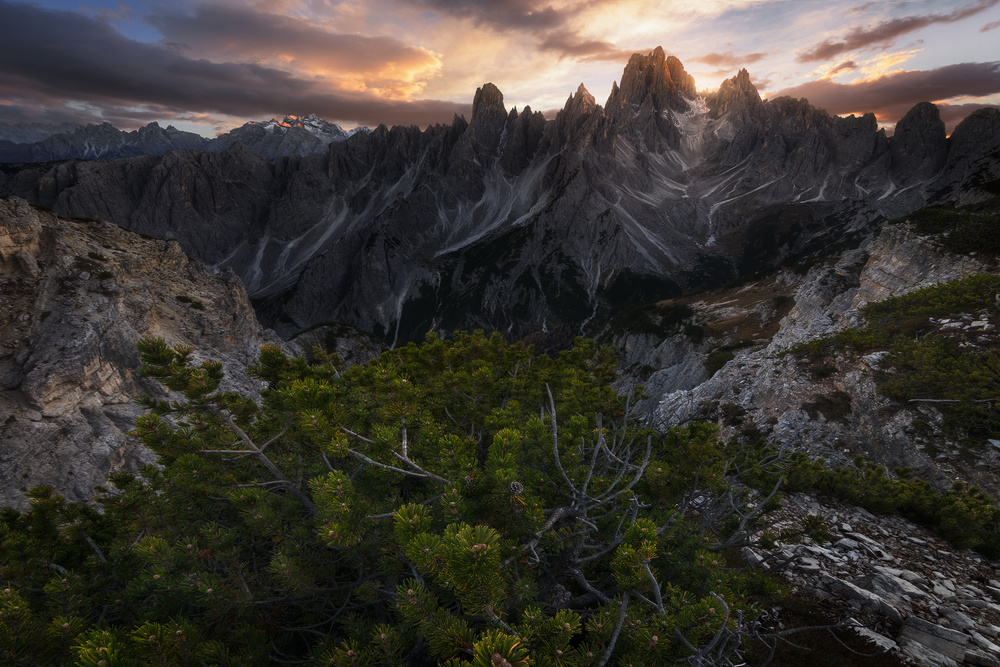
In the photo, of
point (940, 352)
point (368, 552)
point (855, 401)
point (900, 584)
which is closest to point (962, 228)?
point (940, 352)

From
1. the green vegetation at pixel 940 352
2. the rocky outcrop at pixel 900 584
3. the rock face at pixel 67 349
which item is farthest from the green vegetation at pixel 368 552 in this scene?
the rock face at pixel 67 349

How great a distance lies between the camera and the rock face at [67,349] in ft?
96.3

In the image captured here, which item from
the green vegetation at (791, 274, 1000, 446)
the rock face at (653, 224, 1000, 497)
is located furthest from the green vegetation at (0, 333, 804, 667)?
the green vegetation at (791, 274, 1000, 446)

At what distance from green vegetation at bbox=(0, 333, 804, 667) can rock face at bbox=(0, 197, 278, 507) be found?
29358 millimetres

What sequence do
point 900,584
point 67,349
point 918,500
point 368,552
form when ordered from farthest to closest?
1. point 67,349
2. point 918,500
3. point 900,584
4. point 368,552

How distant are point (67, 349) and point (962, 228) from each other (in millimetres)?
73597

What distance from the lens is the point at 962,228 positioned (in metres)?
29.1

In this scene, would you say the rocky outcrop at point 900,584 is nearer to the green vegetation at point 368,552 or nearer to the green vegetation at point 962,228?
the green vegetation at point 368,552

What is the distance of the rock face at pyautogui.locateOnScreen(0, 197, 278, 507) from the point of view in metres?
29.3

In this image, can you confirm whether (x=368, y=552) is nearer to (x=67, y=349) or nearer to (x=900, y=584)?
(x=900, y=584)

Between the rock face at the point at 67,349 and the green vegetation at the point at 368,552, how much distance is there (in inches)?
1156

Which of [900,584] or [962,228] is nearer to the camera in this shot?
[900,584]

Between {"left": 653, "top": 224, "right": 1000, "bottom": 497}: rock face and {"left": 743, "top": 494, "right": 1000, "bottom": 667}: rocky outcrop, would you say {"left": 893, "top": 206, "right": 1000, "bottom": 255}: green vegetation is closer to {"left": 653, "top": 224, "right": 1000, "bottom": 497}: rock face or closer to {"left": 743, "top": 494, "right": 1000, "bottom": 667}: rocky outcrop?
{"left": 653, "top": 224, "right": 1000, "bottom": 497}: rock face

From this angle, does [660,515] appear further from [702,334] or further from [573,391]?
[702,334]
